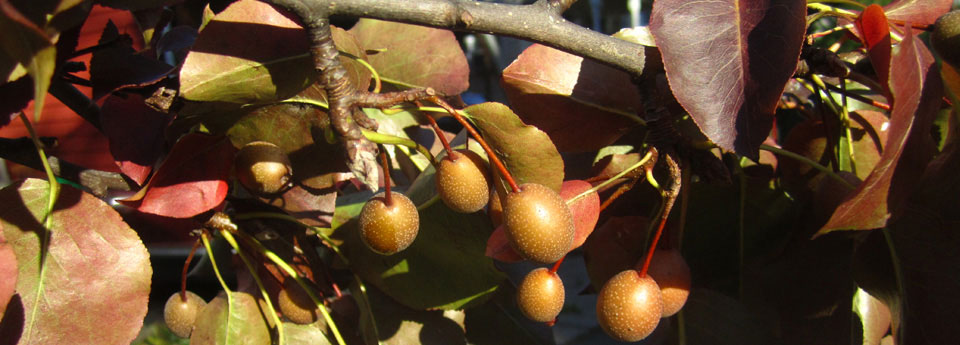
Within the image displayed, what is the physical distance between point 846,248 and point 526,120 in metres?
0.30

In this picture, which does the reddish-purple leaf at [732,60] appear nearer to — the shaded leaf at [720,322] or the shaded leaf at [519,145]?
the shaded leaf at [519,145]

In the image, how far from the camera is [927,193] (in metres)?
0.48

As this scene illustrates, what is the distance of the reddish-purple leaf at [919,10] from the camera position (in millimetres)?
553

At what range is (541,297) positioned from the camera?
529mm

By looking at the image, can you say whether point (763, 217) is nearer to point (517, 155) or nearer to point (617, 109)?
point (617, 109)

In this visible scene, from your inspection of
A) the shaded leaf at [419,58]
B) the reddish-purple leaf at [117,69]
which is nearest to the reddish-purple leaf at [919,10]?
the shaded leaf at [419,58]

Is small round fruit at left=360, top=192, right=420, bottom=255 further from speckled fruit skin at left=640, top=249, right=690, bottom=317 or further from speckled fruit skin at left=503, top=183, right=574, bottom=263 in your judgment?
speckled fruit skin at left=640, top=249, right=690, bottom=317

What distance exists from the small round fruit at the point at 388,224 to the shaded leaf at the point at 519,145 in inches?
3.2

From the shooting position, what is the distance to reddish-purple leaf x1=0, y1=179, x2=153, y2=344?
463 mm

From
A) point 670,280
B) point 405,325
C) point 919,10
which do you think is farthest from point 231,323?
point 919,10

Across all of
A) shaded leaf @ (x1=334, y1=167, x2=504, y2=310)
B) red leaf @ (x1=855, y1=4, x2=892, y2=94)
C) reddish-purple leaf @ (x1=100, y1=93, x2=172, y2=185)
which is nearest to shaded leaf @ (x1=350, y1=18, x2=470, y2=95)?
shaded leaf @ (x1=334, y1=167, x2=504, y2=310)

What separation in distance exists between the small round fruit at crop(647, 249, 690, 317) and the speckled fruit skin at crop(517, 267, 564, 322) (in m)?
0.08

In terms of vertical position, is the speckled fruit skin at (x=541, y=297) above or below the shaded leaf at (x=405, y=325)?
above

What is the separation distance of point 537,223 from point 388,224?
0.11 metres
